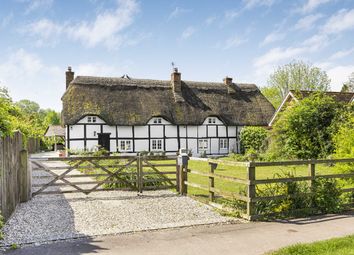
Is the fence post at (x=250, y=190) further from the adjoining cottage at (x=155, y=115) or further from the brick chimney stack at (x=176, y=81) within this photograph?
the brick chimney stack at (x=176, y=81)

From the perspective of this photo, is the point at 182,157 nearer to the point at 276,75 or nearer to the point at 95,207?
the point at 95,207

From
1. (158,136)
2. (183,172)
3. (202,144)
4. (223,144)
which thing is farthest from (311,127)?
(158,136)

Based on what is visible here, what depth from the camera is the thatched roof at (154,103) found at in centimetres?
2906

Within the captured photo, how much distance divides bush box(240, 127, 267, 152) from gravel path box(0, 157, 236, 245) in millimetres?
21266

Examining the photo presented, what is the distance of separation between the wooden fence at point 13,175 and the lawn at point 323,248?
5.48 m

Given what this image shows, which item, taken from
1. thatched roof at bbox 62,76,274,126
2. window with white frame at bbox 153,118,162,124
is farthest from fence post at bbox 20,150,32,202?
window with white frame at bbox 153,118,162,124

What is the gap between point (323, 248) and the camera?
554cm

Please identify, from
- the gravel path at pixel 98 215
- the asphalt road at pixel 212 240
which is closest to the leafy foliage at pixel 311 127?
the gravel path at pixel 98 215

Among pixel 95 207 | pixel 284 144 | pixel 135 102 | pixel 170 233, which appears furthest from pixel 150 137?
pixel 170 233

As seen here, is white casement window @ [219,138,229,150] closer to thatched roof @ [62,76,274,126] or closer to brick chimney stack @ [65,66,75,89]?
thatched roof @ [62,76,274,126]

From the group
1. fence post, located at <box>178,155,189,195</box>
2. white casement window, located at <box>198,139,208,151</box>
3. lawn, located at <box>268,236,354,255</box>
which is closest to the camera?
lawn, located at <box>268,236,354,255</box>

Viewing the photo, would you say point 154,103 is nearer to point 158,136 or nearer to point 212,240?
point 158,136

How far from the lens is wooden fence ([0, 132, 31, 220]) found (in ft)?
23.9

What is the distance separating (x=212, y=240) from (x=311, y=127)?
1394 centimetres
